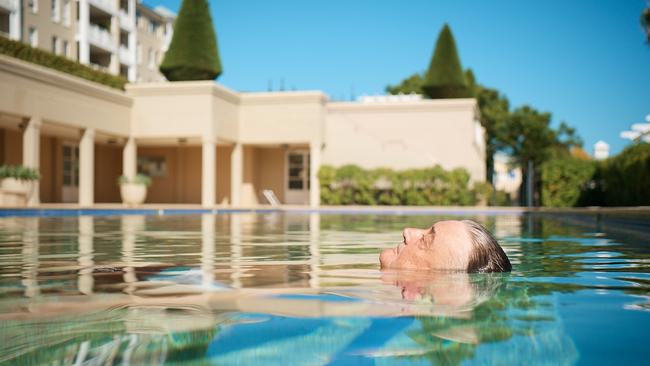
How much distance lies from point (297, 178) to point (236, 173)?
331 centimetres

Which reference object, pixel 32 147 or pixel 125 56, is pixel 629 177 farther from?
pixel 125 56

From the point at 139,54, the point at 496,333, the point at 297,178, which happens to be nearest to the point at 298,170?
the point at 297,178

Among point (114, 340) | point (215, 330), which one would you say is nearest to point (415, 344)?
point (215, 330)

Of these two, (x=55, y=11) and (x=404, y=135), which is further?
(x=55, y=11)

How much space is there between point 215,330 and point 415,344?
0.71 meters

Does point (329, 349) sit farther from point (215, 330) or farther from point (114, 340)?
point (114, 340)

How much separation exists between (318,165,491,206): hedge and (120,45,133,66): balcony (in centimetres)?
2440

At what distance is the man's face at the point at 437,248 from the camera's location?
155 inches

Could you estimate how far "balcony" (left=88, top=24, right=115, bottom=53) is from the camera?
39188 mm

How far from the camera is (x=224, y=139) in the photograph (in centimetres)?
2445

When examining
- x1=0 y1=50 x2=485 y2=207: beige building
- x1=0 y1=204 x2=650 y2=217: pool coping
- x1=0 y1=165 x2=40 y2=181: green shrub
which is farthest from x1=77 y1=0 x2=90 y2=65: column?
x1=0 y1=165 x2=40 y2=181: green shrub

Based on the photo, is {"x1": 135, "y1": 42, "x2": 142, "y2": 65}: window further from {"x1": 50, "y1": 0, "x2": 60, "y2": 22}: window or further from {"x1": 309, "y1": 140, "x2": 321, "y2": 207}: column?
{"x1": 309, "y1": 140, "x2": 321, "y2": 207}: column

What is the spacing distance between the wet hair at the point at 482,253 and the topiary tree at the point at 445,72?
2294cm

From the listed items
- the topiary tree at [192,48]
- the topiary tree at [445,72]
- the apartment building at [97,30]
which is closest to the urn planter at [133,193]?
the topiary tree at [192,48]
